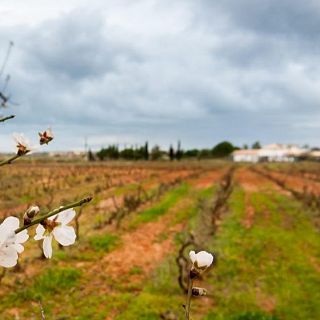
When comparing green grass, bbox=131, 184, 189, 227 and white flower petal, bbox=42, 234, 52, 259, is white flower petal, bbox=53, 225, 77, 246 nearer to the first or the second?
white flower petal, bbox=42, 234, 52, 259

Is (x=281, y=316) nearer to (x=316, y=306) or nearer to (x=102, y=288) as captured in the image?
(x=316, y=306)

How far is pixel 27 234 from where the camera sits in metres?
1.46

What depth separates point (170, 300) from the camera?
9.62 metres

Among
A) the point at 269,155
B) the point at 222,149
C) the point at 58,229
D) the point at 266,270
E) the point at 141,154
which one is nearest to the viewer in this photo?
the point at 58,229

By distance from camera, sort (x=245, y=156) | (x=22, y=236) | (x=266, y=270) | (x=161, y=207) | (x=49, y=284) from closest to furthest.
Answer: (x=22, y=236) → (x=49, y=284) → (x=266, y=270) → (x=161, y=207) → (x=245, y=156)

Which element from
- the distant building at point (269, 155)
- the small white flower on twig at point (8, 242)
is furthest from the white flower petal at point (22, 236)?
the distant building at point (269, 155)

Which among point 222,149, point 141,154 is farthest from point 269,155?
point 141,154

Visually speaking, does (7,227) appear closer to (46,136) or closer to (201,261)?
(46,136)

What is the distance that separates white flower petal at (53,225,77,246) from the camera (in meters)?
1.45

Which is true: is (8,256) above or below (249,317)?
above

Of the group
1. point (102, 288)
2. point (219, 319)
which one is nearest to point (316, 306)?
point (219, 319)

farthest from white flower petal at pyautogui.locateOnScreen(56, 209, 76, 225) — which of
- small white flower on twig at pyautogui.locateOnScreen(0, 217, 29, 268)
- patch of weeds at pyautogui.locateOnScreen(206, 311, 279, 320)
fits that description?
patch of weeds at pyautogui.locateOnScreen(206, 311, 279, 320)

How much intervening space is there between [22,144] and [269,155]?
13145cm

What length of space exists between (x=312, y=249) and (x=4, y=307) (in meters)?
8.61
